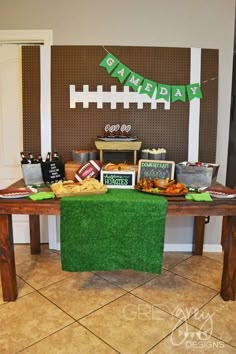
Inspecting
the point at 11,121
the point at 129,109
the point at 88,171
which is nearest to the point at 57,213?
the point at 88,171

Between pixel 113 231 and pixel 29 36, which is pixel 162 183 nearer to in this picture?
pixel 113 231

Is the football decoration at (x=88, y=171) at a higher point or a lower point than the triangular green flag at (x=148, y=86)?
lower

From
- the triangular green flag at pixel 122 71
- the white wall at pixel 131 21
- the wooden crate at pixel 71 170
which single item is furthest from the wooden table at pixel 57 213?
the white wall at pixel 131 21

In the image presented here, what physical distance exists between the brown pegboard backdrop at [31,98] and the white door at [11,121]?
0.12 metres

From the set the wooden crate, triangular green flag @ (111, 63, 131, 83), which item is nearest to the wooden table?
the wooden crate

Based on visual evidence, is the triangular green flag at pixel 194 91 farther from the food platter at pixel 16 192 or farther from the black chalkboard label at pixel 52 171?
the food platter at pixel 16 192

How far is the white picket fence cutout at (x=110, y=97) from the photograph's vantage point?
8.38ft

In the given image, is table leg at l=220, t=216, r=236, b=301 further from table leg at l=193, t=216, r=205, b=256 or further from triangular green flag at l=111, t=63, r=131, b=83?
triangular green flag at l=111, t=63, r=131, b=83

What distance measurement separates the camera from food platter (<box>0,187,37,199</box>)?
1883 mm

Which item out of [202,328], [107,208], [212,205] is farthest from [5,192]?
[202,328]

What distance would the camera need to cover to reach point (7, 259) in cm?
191

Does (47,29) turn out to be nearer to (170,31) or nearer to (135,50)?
Answer: (135,50)

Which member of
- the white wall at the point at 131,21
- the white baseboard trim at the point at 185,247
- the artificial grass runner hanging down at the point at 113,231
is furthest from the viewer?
the white baseboard trim at the point at 185,247

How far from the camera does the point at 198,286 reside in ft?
7.34
